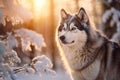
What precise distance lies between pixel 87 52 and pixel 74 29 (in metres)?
0.22

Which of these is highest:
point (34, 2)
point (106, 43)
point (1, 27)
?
point (34, 2)

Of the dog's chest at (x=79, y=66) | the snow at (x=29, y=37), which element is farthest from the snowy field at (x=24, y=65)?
the dog's chest at (x=79, y=66)

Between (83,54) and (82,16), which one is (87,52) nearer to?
(83,54)

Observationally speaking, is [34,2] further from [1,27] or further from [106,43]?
[106,43]

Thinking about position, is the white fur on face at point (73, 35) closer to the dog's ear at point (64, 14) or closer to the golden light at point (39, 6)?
the dog's ear at point (64, 14)

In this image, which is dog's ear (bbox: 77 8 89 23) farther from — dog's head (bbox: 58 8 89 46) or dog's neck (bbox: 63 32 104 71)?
dog's neck (bbox: 63 32 104 71)

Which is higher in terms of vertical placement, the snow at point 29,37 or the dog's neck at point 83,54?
the snow at point 29,37

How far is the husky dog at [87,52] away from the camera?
2.34 m

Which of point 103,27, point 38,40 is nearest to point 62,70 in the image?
point 38,40

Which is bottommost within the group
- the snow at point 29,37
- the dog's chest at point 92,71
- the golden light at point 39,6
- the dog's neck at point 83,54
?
the dog's chest at point 92,71

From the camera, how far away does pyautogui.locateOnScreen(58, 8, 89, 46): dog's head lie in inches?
90.7

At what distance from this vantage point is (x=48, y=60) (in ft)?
7.84

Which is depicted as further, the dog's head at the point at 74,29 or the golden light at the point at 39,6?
the golden light at the point at 39,6

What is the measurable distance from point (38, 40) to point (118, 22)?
631 millimetres
